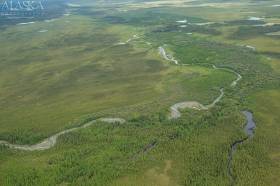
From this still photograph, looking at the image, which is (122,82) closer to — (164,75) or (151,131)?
(164,75)

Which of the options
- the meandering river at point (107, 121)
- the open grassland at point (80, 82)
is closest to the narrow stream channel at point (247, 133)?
the meandering river at point (107, 121)


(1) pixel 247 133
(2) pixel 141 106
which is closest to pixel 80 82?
(2) pixel 141 106

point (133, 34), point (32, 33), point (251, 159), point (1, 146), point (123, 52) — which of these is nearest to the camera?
point (251, 159)

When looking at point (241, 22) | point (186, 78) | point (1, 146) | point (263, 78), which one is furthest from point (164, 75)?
point (241, 22)

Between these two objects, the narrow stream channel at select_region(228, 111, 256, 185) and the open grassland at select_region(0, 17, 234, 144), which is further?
the open grassland at select_region(0, 17, 234, 144)

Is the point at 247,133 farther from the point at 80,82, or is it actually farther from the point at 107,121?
the point at 80,82

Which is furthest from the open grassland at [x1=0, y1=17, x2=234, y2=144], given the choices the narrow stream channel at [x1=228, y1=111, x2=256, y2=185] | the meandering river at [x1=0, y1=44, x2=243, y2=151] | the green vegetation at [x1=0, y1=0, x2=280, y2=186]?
the narrow stream channel at [x1=228, y1=111, x2=256, y2=185]

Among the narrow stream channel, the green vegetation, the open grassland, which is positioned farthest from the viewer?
the open grassland

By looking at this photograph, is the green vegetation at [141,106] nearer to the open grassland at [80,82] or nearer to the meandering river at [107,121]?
the open grassland at [80,82]

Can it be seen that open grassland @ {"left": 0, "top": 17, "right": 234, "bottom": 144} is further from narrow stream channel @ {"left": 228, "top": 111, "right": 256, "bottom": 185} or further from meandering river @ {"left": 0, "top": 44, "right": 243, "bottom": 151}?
narrow stream channel @ {"left": 228, "top": 111, "right": 256, "bottom": 185}
